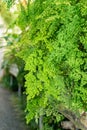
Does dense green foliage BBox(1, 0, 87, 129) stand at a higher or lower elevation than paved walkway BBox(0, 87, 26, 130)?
higher

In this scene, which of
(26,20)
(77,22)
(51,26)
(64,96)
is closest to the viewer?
(77,22)

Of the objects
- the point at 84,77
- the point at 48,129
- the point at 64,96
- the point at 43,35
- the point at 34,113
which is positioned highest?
the point at 43,35

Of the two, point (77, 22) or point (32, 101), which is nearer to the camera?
point (77, 22)

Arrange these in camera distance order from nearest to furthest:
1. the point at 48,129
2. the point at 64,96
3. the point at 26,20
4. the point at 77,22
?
the point at 77,22 < the point at 64,96 < the point at 26,20 < the point at 48,129

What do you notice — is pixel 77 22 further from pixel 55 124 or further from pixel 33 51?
pixel 55 124

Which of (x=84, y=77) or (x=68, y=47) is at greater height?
(x=68, y=47)

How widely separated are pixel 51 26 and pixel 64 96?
52 centimetres

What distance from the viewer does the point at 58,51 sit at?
1.83 m

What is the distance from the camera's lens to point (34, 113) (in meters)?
2.28

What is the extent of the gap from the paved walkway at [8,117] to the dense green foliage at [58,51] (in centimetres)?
279

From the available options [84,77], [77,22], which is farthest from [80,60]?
[77,22]

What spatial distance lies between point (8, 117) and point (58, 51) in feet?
12.4

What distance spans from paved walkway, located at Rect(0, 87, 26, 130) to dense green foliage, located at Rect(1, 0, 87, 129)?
2.79m

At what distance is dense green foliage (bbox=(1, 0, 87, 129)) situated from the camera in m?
1.80
